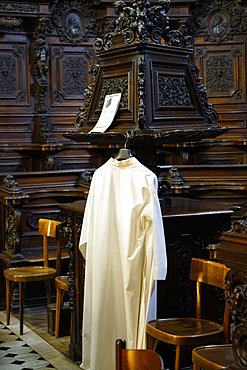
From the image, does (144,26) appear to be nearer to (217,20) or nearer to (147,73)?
(147,73)

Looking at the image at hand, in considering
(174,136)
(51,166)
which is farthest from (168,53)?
(51,166)

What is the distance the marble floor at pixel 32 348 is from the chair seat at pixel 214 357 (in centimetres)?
156

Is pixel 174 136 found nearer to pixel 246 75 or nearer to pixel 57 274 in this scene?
pixel 57 274

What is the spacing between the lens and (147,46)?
4223 millimetres

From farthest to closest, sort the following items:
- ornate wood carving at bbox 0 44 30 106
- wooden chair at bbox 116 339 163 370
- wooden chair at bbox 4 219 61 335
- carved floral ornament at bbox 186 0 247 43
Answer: carved floral ornament at bbox 186 0 247 43, ornate wood carving at bbox 0 44 30 106, wooden chair at bbox 4 219 61 335, wooden chair at bbox 116 339 163 370

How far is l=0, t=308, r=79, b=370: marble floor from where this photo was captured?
448 cm

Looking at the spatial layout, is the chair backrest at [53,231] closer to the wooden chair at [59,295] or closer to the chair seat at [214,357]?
the wooden chair at [59,295]

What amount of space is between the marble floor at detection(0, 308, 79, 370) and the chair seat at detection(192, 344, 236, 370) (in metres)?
1.56

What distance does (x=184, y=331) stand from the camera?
3.53 metres

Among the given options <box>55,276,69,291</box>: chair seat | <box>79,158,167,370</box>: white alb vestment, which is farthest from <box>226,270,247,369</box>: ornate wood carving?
<box>55,276,69,291</box>: chair seat

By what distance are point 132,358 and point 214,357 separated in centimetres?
109

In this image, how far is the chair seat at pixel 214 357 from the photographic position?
290cm

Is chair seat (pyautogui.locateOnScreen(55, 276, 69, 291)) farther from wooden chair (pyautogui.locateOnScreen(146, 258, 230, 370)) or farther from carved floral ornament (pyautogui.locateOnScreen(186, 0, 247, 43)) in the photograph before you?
carved floral ornament (pyautogui.locateOnScreen(186, 0, 247, 43))

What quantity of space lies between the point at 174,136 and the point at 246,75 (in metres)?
5.05
